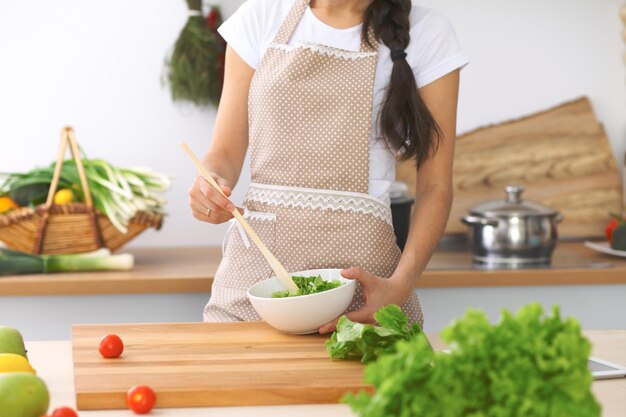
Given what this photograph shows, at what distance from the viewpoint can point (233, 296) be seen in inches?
67.1

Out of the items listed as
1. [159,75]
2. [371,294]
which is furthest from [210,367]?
[159,75]

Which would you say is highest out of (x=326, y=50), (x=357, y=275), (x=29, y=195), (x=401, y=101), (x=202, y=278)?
(x=326, y=50)

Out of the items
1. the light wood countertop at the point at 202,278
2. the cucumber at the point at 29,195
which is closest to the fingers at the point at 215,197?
the light wood countertop at the point at 202,278

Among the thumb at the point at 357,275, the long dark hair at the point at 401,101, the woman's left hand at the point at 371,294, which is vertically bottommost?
the woman's left hand at the point at 371,294

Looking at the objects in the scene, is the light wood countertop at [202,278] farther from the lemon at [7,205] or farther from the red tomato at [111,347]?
the red tomato at [111,347]

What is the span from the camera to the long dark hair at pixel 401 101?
1678 mm

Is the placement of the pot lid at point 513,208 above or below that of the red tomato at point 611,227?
above

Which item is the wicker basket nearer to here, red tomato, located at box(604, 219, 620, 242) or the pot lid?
the pot lid

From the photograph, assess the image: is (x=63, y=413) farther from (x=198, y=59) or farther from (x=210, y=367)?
(x=198, y=59)

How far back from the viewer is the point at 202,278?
233 cm

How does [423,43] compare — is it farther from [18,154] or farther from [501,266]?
[18,154]

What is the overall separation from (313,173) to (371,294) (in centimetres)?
35

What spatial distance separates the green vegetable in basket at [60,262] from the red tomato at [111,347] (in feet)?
3.91

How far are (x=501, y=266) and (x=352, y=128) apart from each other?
913mm
